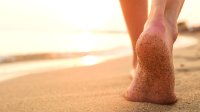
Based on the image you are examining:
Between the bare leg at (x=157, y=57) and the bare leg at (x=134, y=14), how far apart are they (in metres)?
0.39

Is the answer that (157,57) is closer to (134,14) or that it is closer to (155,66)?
(155,66)

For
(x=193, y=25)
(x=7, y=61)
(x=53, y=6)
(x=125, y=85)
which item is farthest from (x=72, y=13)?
(x=125, y=85)

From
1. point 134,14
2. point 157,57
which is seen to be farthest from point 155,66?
point 134,14

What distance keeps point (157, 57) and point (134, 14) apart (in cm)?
67

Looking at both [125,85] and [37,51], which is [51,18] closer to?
[37,51]

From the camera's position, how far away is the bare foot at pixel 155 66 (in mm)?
1253

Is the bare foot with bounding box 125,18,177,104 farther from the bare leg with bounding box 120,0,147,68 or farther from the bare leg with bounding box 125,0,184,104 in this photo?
the bare leg with bounding box 120,0,147,68

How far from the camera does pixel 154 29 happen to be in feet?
4.23

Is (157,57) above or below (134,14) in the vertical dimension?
above

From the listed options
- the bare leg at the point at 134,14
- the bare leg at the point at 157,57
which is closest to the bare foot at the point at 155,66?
the bare leg at the point at 157,57

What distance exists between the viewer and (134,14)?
74.5 inches

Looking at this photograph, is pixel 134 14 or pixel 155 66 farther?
pixel 134 14

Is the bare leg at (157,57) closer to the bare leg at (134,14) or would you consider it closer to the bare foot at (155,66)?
the bare foot at (155,66)

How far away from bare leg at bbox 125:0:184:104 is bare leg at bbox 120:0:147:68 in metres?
0.39
